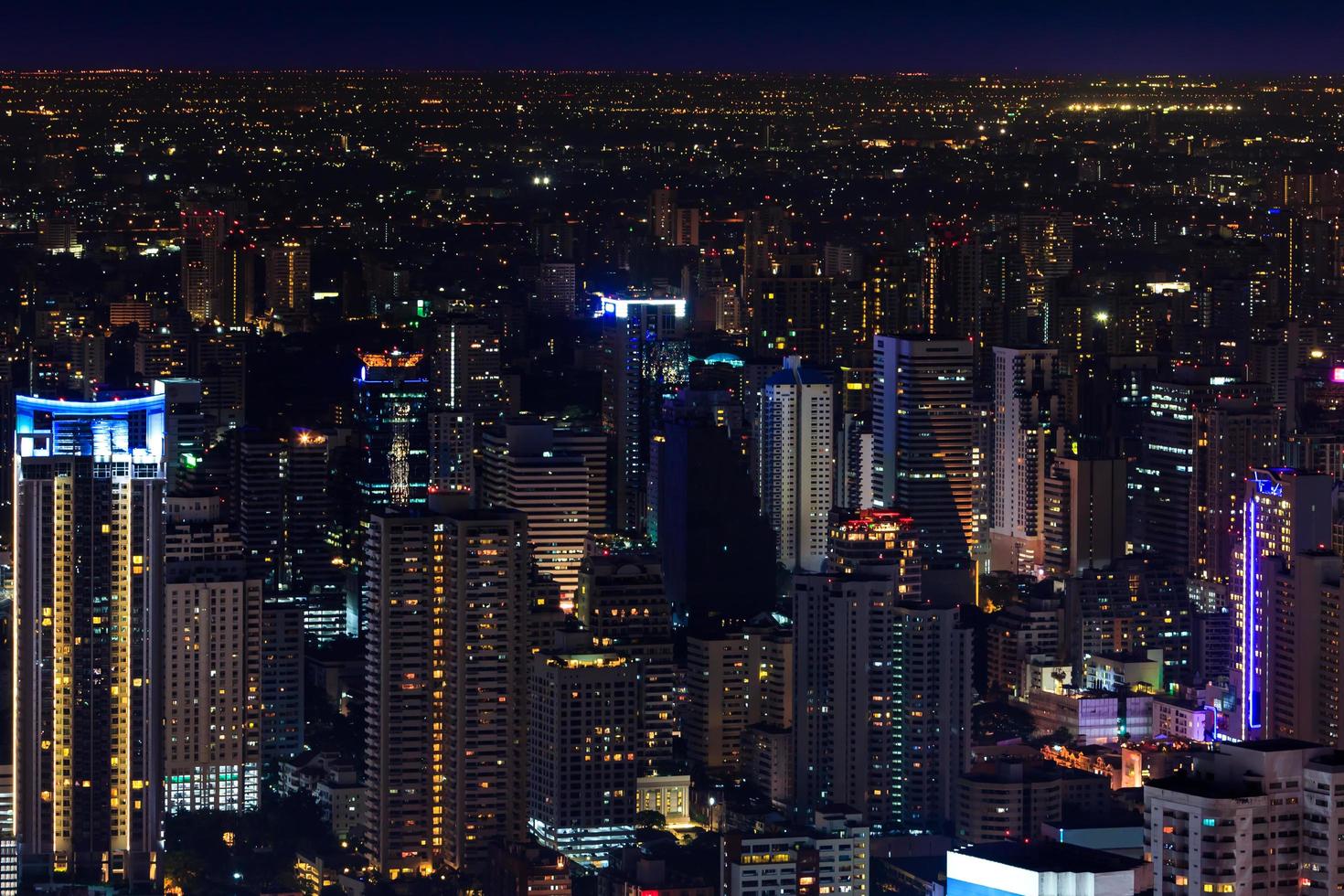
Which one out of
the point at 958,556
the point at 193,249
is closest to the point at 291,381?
the point at 193,249

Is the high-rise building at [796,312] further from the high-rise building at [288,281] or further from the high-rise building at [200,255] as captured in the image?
the high-rise building at [200,255]

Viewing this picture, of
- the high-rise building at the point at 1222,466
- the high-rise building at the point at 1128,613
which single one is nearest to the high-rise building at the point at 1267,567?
the high-rise building at the point at 1128,613

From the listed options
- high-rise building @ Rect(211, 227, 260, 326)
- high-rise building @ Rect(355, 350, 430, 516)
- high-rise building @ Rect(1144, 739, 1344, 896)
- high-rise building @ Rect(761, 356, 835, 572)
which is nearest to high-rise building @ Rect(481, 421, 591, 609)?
high-rise building @ Rect(355, 350, 430, 516)

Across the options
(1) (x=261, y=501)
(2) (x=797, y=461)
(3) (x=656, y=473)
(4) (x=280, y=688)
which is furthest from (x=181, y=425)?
(2) (x=797, y=461)

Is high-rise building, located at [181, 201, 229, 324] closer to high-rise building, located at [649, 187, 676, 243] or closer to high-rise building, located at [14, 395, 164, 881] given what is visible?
high-rise building, located at [649, 187, 676, 243]

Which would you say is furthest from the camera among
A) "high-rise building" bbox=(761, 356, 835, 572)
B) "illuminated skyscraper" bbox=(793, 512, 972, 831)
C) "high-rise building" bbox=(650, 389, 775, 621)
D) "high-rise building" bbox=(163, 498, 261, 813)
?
"high-rise building" bbox=(761, 356, 835, 572)

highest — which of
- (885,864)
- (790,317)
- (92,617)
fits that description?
(790,317)

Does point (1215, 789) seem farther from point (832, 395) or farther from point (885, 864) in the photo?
point (832, 395)
